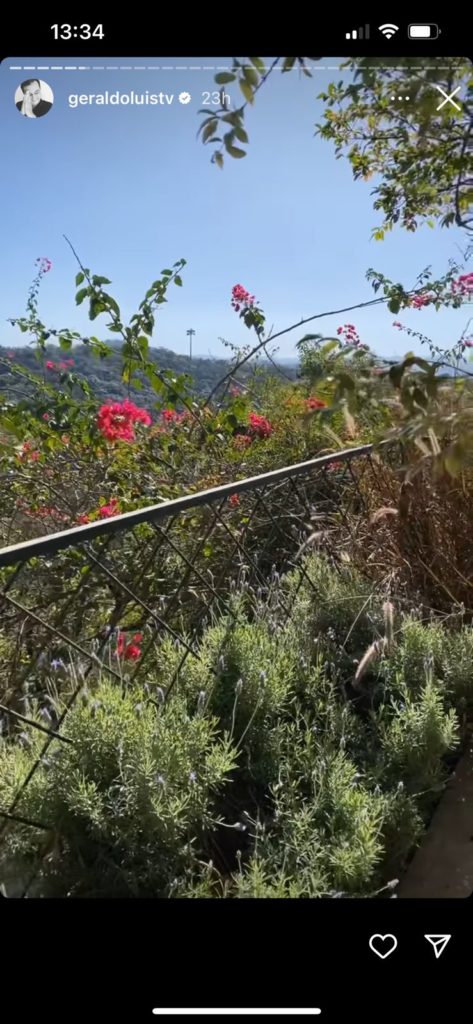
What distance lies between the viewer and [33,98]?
1292 mm

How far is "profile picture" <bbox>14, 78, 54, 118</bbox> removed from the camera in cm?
127

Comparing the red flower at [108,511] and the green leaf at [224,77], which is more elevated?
the green leaf at [224,77]

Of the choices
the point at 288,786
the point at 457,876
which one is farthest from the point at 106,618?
the point at 457,876

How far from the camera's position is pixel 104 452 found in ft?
13.2

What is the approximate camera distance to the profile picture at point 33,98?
4.15ft
